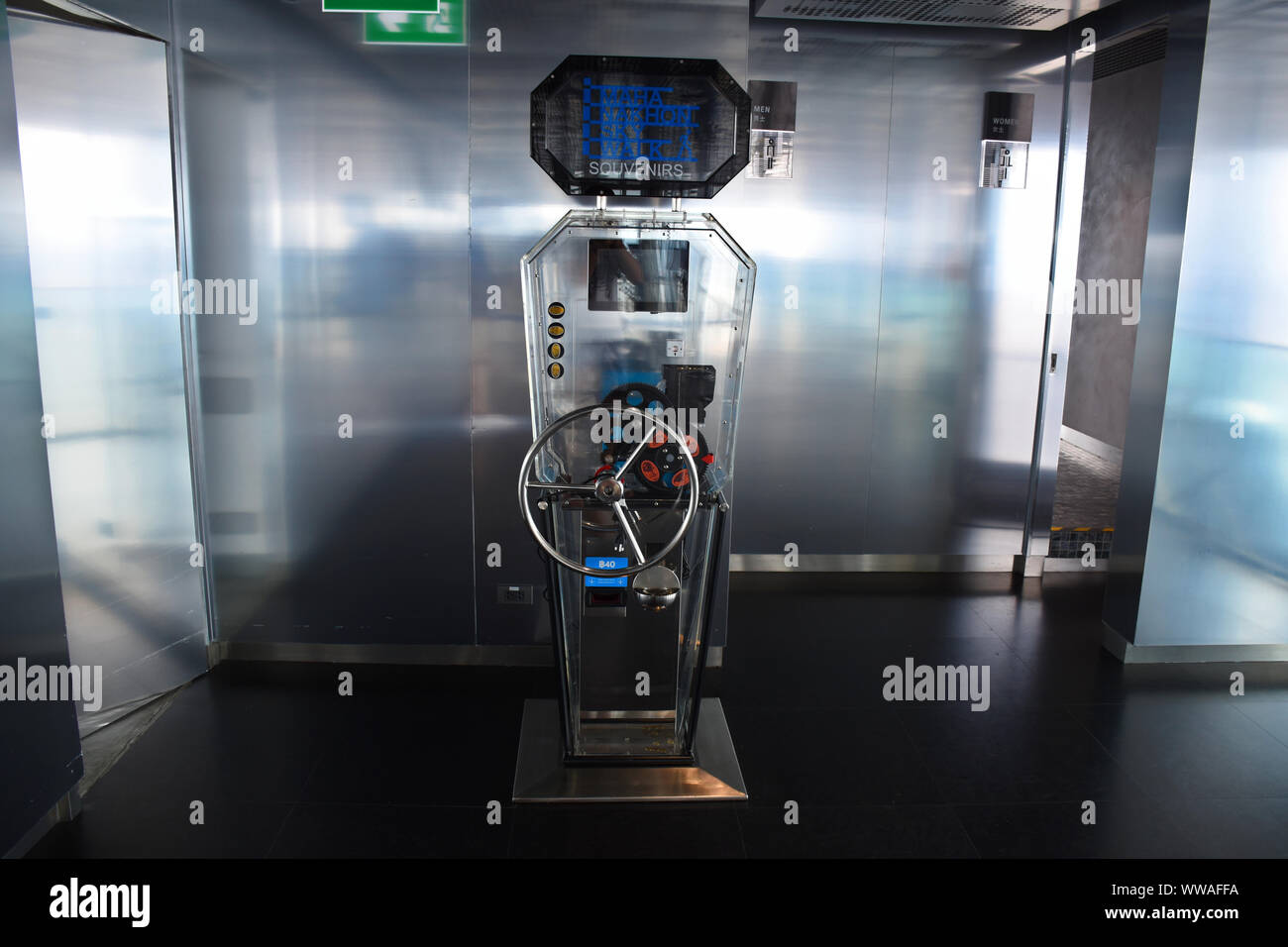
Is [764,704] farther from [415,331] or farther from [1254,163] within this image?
[1254,163]

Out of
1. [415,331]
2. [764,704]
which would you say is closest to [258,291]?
[415,331]

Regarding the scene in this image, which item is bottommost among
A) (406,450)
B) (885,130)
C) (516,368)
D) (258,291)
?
(406,450)

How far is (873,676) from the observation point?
171 inches

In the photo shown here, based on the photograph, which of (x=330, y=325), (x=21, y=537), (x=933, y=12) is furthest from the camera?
(x=933, y=12)

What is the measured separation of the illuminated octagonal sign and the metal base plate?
206 cm

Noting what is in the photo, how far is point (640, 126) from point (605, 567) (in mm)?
1560

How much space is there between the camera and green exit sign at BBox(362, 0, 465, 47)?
3.86 m

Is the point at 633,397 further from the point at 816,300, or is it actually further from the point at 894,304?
the point at 894,304

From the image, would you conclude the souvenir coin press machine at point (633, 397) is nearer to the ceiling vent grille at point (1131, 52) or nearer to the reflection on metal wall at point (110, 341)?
the reflection on metal wall at point (110, 341)

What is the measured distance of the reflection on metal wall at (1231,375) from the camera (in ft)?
13.0

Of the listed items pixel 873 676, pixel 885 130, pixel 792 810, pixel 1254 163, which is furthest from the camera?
pixel 885 130

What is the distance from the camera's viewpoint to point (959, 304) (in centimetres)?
548

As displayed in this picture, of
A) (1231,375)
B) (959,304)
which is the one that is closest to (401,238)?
(959,304)
